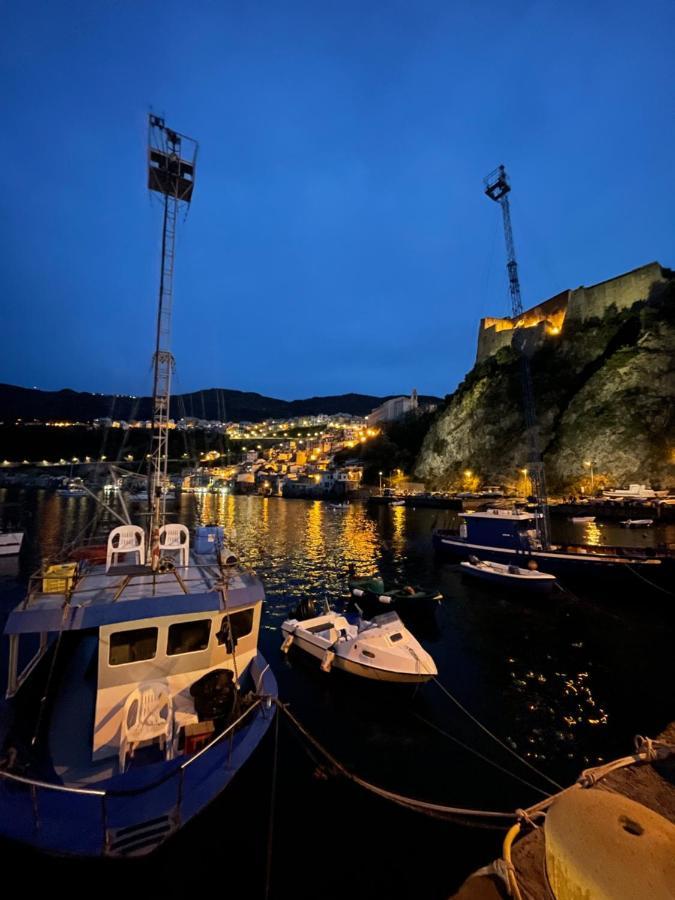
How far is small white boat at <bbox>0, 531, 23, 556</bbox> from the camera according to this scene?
3139cm

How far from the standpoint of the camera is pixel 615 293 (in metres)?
73.4

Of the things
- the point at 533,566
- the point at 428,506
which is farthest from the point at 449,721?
the point at 428,506

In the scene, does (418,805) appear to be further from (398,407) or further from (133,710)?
(398,407)

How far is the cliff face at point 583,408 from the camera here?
194 feet

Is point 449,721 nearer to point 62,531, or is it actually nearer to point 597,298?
point 62,531

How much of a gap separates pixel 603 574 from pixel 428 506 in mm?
50401

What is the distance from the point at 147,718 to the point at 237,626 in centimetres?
226

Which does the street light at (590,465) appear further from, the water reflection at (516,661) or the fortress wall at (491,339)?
the water reflection at (516,661)

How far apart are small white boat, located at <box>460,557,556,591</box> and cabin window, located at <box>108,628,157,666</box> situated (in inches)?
782

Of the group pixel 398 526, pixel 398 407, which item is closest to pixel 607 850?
pixel 398 526

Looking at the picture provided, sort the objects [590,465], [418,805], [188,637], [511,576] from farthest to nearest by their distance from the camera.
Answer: [590,465]
[511,576]
[188,637]
[418,805]

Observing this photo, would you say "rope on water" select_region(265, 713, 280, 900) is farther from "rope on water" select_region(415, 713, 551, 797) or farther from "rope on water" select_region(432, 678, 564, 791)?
"rope on water" select_region(432, 678, 564, 791)

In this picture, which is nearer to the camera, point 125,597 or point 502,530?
point 125,597

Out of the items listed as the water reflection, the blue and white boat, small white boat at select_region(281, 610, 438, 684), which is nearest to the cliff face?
→ the water reflection
